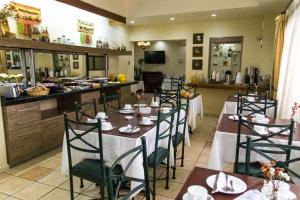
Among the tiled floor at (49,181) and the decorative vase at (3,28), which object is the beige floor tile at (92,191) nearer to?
the tiled floor at (49,181)

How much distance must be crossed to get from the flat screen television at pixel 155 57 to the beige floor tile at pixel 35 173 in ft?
27.0

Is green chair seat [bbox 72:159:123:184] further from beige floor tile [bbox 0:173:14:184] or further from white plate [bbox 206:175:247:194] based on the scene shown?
beige floor tile [bbox 0:173:14:184]

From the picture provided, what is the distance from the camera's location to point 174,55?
10609 mm

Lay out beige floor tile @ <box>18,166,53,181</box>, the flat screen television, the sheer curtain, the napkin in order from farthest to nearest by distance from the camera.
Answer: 1. the flat screen television
2. the sheer curtain
3. beige floor tile @ <box>18,166,53,181</box>
4. the napkin

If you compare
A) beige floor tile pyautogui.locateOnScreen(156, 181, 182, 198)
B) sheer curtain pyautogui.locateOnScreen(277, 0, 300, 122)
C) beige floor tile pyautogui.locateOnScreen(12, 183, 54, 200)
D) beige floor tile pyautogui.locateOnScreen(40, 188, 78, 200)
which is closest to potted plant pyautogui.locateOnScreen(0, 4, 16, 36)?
beige floor tile pyautogui.locateOnScreen(12, 183, 54, 200)

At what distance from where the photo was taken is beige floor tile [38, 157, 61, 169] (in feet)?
10.7

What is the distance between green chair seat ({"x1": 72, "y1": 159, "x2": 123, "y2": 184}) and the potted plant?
2.46 m

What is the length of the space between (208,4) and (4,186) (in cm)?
504

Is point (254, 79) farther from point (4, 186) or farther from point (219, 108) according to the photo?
point (4, 186)

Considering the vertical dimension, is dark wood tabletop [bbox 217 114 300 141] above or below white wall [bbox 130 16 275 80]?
below

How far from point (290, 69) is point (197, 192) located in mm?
3362

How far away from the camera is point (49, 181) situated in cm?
286

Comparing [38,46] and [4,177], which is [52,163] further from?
[38,46]

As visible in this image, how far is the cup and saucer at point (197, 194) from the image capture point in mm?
1134
